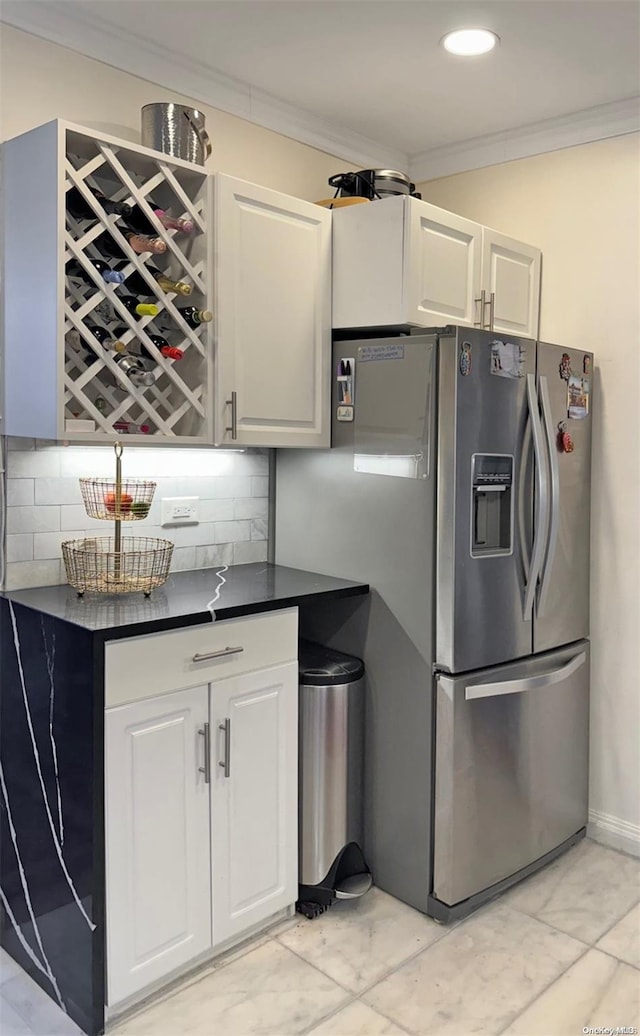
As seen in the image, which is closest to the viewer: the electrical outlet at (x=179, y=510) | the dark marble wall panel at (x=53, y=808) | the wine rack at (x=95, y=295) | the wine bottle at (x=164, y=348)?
the dark marble wall panel at (x=53, y=808)

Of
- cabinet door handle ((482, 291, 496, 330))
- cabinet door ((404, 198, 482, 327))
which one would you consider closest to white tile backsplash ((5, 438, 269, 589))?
cabinet door ((404, 198, 482, 327))

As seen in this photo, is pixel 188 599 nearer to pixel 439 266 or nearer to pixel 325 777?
pixel 325 777

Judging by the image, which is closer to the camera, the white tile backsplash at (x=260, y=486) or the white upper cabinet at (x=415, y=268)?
the white upper cabinet at (x=415, y=268)

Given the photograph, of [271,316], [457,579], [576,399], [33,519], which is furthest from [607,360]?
[33,519]

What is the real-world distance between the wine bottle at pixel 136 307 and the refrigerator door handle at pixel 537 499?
1148mm

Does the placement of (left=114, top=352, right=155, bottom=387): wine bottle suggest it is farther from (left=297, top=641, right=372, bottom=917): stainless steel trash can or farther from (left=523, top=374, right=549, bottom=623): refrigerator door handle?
(left=523, top=374, right=549, bottom=623): refrigerator door handle

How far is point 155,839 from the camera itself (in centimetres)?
203

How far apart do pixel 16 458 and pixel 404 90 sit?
171 cm

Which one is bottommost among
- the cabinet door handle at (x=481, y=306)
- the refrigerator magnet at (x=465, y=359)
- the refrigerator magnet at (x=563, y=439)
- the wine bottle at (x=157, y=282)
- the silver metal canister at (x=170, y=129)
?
the refrigerator magnet at (x=563, y=439)

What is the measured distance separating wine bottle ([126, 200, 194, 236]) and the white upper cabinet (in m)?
0.58

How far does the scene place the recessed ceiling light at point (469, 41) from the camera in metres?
2.31

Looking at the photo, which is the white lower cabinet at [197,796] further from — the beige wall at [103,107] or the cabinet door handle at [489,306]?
the beige wall at [103,107]

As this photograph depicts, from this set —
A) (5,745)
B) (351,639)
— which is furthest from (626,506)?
(5,745)

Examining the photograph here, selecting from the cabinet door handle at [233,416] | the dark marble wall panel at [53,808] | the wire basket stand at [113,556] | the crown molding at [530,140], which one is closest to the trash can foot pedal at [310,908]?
the dark marble wall panel at [53,808]
